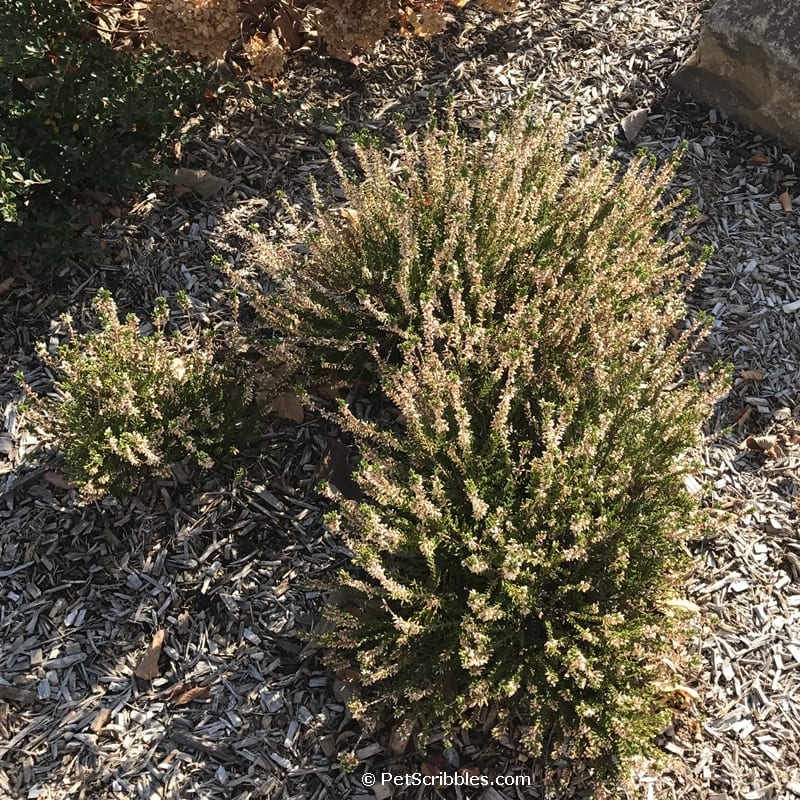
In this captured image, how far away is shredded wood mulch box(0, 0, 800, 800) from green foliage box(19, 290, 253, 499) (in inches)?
6.9

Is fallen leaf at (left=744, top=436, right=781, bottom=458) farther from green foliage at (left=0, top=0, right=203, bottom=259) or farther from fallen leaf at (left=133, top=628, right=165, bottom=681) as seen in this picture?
green foliage at (left=0, top=0, right=203, bottom=259)

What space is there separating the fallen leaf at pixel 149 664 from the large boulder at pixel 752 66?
12.0ft

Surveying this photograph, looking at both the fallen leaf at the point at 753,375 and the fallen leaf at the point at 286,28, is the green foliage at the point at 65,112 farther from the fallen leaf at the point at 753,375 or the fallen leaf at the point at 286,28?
the fallen leaf at the point at 753,375

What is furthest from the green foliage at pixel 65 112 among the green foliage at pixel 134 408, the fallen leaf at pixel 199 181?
the green foliage at pixel 134 408

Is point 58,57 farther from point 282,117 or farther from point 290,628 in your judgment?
point 290,628

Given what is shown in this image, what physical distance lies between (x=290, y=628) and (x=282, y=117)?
8.07ft

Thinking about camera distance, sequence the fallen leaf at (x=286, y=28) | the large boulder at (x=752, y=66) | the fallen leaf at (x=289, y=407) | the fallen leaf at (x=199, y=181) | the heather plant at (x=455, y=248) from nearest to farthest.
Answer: the heather plant at (x=455, y=248) < the fallen leaf at (x=289, y=407) < the fallen leaf at (x=199, y=181) < the large boulder at (x=752, y=66) < the fallen leaf at (x=286, y=28)

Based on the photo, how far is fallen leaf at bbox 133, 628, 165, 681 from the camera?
8.17ft

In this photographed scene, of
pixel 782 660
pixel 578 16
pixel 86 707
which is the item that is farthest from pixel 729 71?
pixel 86 707

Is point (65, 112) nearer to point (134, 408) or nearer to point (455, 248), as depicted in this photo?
point (134, 408)

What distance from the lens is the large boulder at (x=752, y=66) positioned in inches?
145

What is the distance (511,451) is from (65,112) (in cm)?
230

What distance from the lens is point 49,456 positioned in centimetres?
288

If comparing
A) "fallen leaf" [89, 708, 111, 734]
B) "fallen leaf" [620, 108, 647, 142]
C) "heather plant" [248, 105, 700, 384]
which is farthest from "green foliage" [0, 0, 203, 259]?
"fallen leaf" [620, 108, 647, 142]
